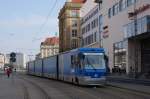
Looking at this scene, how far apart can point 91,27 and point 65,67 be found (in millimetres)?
70664

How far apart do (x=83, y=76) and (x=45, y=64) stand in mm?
31601

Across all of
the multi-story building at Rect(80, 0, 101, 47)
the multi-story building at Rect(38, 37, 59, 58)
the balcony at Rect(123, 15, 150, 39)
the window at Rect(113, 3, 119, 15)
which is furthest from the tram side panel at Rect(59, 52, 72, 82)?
the multi-story building at Rect(38, 37, 59, 58)

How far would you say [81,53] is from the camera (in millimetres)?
37062

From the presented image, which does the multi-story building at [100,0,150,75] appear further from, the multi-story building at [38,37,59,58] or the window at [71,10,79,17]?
the multi-story building at [38,37,59,58]

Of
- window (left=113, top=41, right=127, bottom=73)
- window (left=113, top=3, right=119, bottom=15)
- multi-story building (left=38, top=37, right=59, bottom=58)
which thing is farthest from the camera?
multi-story building (left=38, top=37, right=59, bottom=58)

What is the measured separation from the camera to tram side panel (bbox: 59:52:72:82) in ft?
141

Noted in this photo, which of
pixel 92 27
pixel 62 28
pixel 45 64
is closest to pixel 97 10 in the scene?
pixel 92 27

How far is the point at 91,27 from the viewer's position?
115562 mm

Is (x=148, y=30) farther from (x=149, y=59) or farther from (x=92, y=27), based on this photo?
(x=92, y=27)

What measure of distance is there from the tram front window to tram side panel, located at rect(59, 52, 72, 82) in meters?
5.26

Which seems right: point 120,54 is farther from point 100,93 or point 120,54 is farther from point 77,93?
point 77,93

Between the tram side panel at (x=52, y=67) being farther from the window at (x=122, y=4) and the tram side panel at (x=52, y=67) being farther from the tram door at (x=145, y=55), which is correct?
the window at (x=122, y=4)

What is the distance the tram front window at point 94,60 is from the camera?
36.7 m

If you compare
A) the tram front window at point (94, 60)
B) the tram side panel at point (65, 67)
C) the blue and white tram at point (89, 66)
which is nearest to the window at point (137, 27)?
the tram side panel at point (65, 67)
